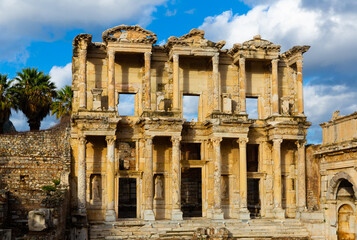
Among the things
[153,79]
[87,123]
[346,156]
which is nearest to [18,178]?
[87,123]

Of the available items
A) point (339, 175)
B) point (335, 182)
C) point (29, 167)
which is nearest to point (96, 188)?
point (29, 167)

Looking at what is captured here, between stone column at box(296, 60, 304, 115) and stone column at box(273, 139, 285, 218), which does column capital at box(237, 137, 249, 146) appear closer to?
stone column at box(273, 139, 285, 218)

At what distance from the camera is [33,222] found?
56.6 ft

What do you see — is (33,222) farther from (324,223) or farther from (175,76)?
(324,223)

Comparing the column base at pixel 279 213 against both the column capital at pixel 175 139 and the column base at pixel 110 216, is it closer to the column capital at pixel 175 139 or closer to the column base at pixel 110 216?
the column capital at pixel 175 139

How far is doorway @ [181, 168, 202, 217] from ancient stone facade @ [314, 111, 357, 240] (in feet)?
32.7

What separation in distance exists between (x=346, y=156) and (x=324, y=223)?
4374 mm

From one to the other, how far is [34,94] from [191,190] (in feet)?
46.3

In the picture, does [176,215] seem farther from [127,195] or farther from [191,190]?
[127,195]

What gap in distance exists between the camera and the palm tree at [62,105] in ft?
136

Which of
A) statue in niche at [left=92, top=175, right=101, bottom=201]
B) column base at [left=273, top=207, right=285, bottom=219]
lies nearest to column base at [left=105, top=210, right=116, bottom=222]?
statue in niche at [left=92, top=175, right=101, bottom=201]

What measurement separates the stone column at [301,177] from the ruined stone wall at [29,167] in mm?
12975

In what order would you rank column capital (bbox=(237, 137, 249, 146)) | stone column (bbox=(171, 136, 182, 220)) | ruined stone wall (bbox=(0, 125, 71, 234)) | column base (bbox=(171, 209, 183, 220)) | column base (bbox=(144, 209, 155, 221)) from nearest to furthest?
ruined stone wall (bbox=(0, 125, 71, 234)), column base (bbox=(144, 209, 155, 221)), column base (bbox=(171, 209, 183, 220)), stone column (bbox=(171, 136, 182, 220)), column capital (bbox=(237, 137, 249, 146))

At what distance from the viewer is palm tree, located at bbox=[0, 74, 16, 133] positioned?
37.5m
